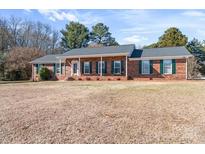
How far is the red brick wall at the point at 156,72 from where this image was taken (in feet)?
68.2

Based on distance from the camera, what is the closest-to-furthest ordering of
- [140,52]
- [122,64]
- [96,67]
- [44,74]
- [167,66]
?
[167,66], [122,64], [140,52], [96,67], [44,74]

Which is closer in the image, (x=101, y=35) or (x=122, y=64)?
(x=122, y=64)

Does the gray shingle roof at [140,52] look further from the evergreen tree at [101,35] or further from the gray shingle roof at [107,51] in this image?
the evergreen tree at [101,35]

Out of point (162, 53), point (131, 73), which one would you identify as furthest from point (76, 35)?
point (162, 53)

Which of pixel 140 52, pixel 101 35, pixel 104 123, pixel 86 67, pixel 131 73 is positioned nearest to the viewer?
pixel 104 123

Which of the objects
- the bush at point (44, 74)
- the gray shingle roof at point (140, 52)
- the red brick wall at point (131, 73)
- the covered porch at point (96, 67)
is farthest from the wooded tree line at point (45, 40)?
the covered porch at point (96, 67)

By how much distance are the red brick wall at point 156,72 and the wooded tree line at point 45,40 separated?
10647 mm

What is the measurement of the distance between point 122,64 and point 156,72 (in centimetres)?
302

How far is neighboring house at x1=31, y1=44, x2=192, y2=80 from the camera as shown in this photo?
21078 millimetres

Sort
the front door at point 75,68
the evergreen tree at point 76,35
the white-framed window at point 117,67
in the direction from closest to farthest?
the white-framed window at point 117,67 < the front door at point 75,68 < the evergreen tree at point 76,35

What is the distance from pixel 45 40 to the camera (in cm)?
4569

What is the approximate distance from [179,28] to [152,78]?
12.6m

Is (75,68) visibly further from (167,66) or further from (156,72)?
(167,66)

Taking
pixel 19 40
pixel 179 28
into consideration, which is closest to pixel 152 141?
pixel 179 28
